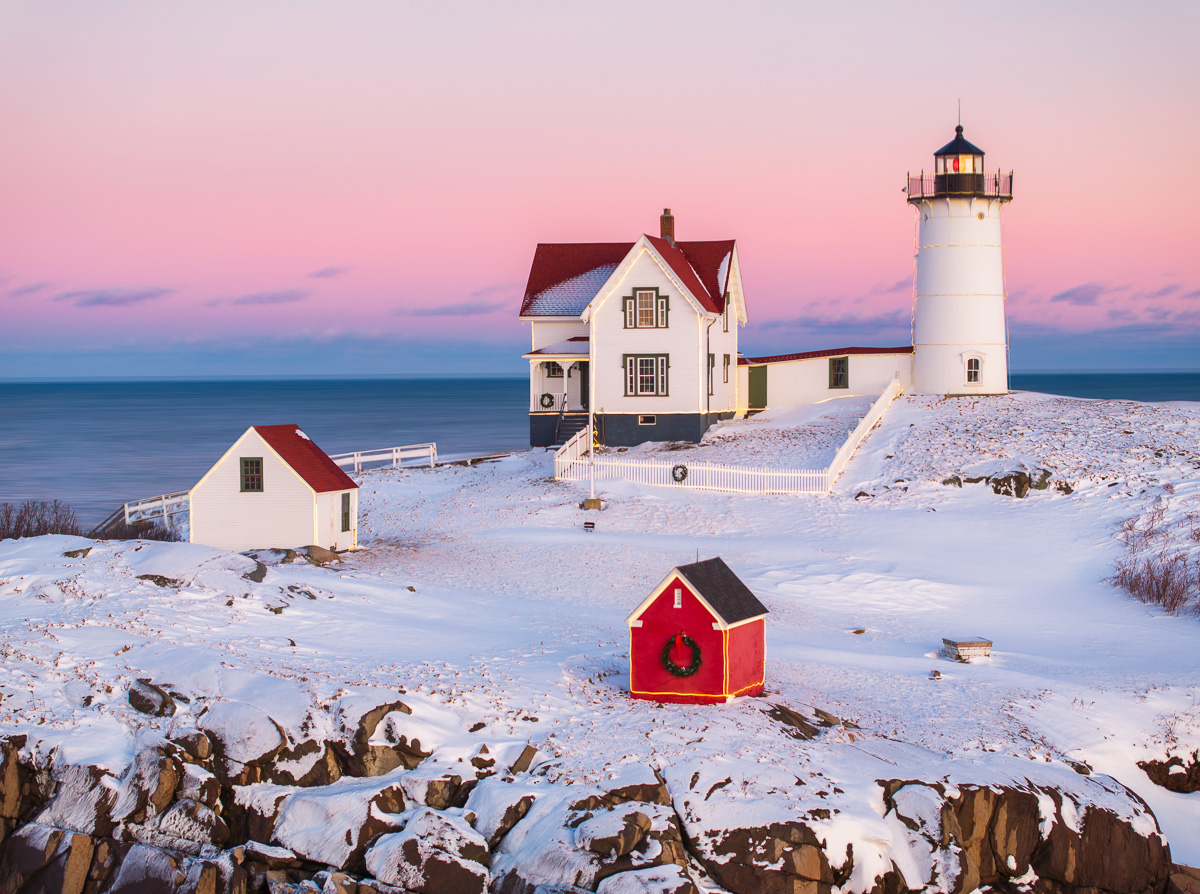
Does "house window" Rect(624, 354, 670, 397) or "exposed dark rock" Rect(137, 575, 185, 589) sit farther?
"house window" Rect(624, 354, 670, 397)

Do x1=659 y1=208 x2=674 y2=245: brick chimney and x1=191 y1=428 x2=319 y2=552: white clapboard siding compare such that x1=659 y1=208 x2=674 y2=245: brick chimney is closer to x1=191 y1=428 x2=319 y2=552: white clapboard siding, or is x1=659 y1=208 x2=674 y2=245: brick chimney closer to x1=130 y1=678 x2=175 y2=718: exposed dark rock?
x1=191 y1=428 x2=319 y2=552: white clapboard siding

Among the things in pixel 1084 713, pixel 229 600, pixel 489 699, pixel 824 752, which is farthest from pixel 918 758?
pixel 229 600

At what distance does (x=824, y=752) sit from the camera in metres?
15.0

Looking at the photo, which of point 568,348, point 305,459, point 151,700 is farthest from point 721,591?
point 568,348

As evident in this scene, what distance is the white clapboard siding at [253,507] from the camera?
2662 cm

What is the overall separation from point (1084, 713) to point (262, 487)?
18.5m

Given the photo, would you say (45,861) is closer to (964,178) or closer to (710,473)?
(710,473)

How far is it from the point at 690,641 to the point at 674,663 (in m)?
0.42

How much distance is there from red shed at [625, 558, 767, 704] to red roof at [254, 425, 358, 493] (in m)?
12.2

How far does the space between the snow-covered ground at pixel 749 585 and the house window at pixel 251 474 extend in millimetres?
3193

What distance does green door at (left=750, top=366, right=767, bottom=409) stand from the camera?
45.0m

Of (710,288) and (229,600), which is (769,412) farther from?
(229,600)

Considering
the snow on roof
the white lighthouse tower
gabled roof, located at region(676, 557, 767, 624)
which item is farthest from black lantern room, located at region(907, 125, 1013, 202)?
gabled roof, located at region(676, 557, 767, 624)

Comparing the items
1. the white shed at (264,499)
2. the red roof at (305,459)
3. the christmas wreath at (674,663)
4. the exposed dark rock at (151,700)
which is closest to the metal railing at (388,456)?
Answer: the red roof at (305,459)
